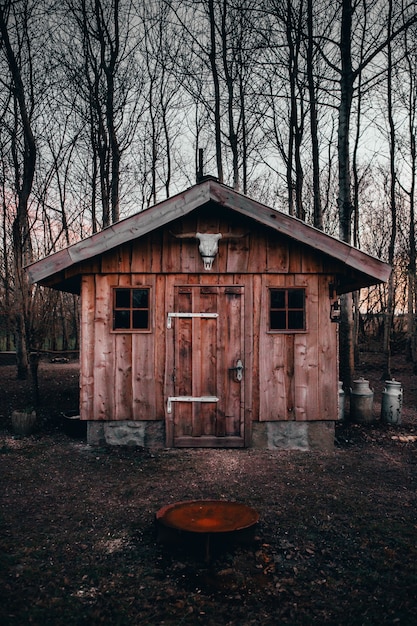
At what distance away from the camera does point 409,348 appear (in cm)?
2095

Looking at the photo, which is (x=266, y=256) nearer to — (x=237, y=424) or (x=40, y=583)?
(x=237, y=424)

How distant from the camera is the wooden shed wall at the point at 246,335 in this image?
8109 millimetres

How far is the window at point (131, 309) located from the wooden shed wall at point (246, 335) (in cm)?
12

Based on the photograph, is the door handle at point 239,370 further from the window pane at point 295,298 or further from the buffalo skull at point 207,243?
the buffalo skull at point 207,243

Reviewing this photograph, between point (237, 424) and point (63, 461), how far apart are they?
110 inches

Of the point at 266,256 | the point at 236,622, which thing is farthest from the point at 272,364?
the point at 236,622

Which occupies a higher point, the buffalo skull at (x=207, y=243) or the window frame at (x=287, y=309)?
the buffalo skull at (x=207, y=243)

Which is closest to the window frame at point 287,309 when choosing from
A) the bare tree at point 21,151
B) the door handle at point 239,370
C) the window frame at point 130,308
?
the door handle at point 239,370

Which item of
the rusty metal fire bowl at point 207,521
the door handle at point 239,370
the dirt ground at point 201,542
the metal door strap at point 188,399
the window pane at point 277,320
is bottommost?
the dirt ground at point 201,542

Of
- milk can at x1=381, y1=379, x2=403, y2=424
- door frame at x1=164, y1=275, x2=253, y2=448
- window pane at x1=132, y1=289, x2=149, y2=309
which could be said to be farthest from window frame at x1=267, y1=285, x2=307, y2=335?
milk can at x1=381, y1=379, x2=403, y2=424

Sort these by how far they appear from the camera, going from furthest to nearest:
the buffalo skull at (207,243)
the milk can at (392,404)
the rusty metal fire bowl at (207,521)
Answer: the milk can at (392,404) < the buffalo skull at (207,243) < the rusty metal fire bowl at (207,521)

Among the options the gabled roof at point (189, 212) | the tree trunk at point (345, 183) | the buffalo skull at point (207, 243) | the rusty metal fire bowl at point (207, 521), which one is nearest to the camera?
the rusty metal fire bowl at point (207, 521)

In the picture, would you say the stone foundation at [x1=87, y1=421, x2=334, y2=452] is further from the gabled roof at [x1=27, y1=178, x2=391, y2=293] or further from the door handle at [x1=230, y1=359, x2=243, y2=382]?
the gabled roof at [x1=27, y1=178, x2=391, y2=293]

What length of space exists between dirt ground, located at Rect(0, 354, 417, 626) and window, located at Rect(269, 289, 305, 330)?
6.85 ft
